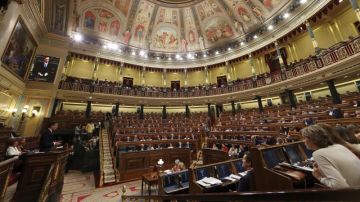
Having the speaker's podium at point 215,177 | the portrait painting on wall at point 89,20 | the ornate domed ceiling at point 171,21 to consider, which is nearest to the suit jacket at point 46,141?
the speaker's podium at point 215,177

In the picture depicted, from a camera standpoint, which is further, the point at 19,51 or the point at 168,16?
the point at 168,16

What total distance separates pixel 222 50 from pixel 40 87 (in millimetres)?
17079

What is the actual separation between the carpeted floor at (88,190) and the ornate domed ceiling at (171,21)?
13.5 metres

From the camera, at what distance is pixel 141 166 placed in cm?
862

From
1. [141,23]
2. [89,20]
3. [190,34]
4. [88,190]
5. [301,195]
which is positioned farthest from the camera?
[190,34]

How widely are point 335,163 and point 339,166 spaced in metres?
0.03

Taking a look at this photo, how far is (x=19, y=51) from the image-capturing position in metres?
7.96

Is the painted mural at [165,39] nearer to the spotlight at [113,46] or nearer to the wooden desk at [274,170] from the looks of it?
the spotlight at [113,46]

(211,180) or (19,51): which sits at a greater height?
(19,51)

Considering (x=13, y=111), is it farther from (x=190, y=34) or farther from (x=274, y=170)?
(x=190, y=34)

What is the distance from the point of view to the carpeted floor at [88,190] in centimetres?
579

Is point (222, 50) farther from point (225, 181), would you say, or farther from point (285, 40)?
point (225, 181)

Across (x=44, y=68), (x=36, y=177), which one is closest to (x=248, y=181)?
(x=36, y=177)

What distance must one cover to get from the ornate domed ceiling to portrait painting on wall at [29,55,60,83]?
5.47m
